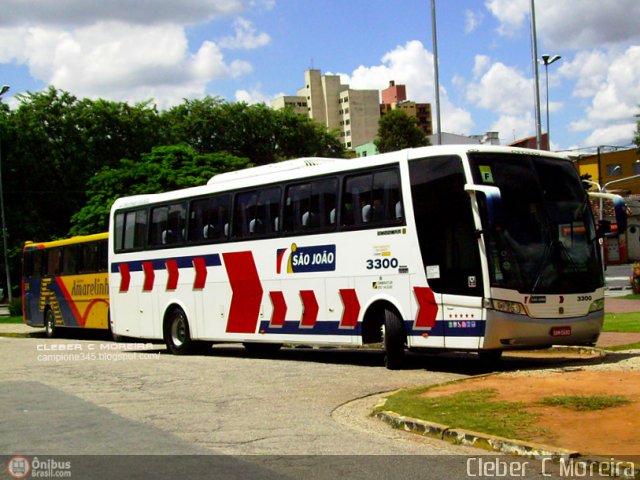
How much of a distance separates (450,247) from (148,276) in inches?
386

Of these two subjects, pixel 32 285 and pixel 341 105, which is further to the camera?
pixel 341 105

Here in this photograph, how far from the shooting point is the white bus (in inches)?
546

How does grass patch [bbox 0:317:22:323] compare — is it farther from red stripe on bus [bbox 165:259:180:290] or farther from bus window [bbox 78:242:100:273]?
red stripe on bus [bbox 165:259:180:290]

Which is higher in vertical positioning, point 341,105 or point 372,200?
point 341,105

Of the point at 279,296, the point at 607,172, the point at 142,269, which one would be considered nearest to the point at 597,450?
the point at 279,296

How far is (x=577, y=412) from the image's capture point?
9.20 meters

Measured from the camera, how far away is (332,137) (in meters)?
78.4

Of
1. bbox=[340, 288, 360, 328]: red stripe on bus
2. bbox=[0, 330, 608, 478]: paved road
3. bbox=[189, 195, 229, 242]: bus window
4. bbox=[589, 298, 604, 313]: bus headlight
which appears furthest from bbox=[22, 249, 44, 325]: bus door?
bbox=[589, 298, 604, 313]: bus headlight

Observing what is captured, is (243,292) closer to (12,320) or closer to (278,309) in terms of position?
(278,309)

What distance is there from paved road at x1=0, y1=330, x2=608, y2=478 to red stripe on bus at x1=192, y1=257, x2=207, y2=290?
5.93 feet

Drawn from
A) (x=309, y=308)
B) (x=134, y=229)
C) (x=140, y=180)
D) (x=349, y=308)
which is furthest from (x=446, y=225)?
(x=140, y=180)

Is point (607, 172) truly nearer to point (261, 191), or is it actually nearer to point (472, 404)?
point (261, 191)

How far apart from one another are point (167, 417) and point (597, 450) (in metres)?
5.03

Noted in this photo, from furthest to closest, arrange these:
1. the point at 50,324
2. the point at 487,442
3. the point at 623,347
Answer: the point at 50,324, the point at 623,347, the point at 487,442
